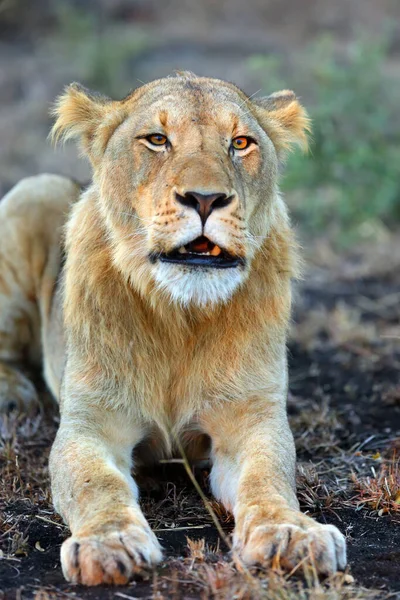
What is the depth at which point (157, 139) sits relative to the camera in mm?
3764

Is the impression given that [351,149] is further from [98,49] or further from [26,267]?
[98,49]

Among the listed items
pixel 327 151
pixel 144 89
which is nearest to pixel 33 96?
pixel 327 151

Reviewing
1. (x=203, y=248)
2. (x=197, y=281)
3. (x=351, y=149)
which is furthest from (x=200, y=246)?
(x=351, y=149)

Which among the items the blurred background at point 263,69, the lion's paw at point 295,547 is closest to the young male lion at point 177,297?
the lion's paw at point 295,547

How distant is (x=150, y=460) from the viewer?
4133 mm

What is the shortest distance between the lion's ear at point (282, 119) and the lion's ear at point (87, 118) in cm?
66

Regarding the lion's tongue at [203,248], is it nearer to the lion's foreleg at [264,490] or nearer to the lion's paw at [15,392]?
the lion's foreleg at [264,490]

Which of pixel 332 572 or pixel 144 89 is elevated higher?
pixel 144 89

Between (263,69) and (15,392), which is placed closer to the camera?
(15,392)

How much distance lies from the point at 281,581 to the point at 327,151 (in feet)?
21.9

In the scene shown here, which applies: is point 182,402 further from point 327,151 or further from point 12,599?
point 327,151

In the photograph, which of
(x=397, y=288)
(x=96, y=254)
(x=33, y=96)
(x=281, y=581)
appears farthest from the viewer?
(x=33, y=96)

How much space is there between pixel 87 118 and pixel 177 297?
102 cm

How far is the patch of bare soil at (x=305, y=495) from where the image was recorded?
2.91 m
